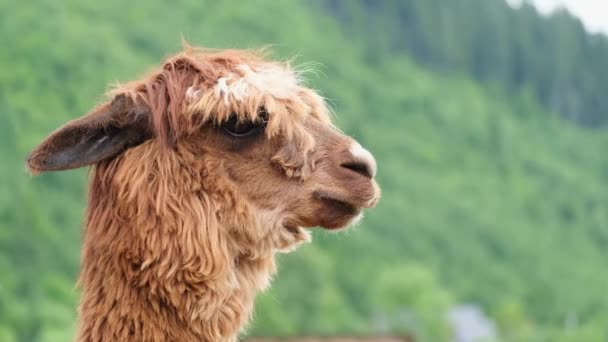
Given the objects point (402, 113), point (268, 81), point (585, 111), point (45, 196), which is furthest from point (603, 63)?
point (268, 81)

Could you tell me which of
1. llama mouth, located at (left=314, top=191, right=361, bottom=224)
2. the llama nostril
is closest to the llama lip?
llama mouth, located at (left=314, top=191, right=361, bottom=224)

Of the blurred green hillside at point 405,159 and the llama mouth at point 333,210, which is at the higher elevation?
the blurred green hillside at point 405,159

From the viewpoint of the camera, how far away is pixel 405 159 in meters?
92.9

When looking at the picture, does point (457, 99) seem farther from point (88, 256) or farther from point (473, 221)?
point (88, 256)

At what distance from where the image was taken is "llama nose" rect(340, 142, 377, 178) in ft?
15.1

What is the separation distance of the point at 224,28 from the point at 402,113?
32.2 meters

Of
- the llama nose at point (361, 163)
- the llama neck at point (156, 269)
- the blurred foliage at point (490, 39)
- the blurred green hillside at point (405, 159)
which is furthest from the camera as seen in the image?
the blurred foliage at point (490, 39)

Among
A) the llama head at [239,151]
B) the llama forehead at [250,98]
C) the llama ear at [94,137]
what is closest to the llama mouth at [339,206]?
the llama head at [239,151]

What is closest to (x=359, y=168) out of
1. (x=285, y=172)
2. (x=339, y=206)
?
(x=339, y=206)

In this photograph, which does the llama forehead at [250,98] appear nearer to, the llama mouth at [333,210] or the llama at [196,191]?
the llama at [196,191]

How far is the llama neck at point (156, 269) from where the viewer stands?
14.7 feet

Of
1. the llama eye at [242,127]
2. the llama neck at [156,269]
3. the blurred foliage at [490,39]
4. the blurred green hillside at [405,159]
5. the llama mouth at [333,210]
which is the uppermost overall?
the blurred foliage at [490,39]

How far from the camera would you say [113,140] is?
4.65 m

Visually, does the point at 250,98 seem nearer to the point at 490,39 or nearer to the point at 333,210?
the point at 333,210
